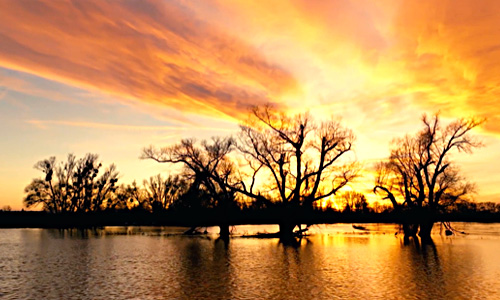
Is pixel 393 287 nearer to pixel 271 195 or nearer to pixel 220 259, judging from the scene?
pixel 220 259

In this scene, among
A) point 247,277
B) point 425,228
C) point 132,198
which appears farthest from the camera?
point 132,198

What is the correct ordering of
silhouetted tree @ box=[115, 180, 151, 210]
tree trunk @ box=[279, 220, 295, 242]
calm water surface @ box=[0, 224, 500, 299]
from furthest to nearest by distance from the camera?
silhouetted tree @ box=[115, 180, 151, 210], tree trunk @ box=[279, 220, 295, 242], calm water surface @ box=[0, 224, 500, 299]

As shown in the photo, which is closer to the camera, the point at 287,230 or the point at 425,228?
the point at 425,228

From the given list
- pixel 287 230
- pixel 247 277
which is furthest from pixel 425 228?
pixel 247 277

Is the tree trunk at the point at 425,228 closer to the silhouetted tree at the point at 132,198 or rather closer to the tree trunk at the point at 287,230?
the tree trunk at the point at 287,230

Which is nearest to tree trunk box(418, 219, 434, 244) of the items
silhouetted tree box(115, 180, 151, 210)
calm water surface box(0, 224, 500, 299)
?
calm water surface box(0, 224, 500, 299)

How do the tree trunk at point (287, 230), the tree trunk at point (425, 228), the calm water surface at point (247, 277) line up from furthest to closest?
1. the tree trunk at point (287, 230)
2. the tree trunk at point (425, 228)
3. the calm water surface at point (247, 277)

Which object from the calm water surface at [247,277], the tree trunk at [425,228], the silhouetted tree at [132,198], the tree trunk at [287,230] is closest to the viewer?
the calm water surface at [247,277]

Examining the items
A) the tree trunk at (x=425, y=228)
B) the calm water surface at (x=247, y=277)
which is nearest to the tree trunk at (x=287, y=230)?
the tree trunk at (x=425, y=228)

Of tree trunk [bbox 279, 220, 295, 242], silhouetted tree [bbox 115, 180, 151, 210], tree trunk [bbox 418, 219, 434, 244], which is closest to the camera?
tree trunk [bbox 418, 219, 434, 244]

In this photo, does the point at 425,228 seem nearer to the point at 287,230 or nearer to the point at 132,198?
the point at 287,230

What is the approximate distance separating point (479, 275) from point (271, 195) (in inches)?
1303

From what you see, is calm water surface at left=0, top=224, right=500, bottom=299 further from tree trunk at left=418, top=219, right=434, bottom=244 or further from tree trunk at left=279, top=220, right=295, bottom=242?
tree trunk at left=279, top=220, right=295, bottom=242

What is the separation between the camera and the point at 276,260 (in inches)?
1243
